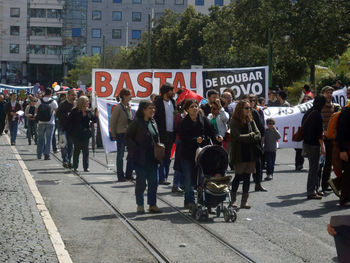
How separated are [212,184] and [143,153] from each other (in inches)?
43.7

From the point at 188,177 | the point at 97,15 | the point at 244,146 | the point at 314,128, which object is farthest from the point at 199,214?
the point at 97,15

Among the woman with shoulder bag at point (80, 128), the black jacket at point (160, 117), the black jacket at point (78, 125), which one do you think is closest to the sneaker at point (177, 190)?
the black jacket at point (160, 117)

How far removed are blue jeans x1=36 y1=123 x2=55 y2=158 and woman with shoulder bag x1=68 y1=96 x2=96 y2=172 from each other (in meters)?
3.31

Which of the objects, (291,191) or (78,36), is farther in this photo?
(78,36)

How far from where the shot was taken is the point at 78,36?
4441 inches

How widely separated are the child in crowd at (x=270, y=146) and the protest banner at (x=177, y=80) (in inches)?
112

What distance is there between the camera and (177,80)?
60.9 feet

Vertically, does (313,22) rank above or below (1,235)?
above

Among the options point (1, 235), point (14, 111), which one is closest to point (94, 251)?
point (1, 235)

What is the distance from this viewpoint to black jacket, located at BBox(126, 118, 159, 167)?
10.7 metres

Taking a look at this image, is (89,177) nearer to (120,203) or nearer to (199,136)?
(120,203)

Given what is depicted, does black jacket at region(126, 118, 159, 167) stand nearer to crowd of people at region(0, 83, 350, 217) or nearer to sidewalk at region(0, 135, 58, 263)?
crowd of people at region(0, 83, 350, 217)

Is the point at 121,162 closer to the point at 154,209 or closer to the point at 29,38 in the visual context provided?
the point at 154,209

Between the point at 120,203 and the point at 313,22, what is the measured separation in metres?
22.6
